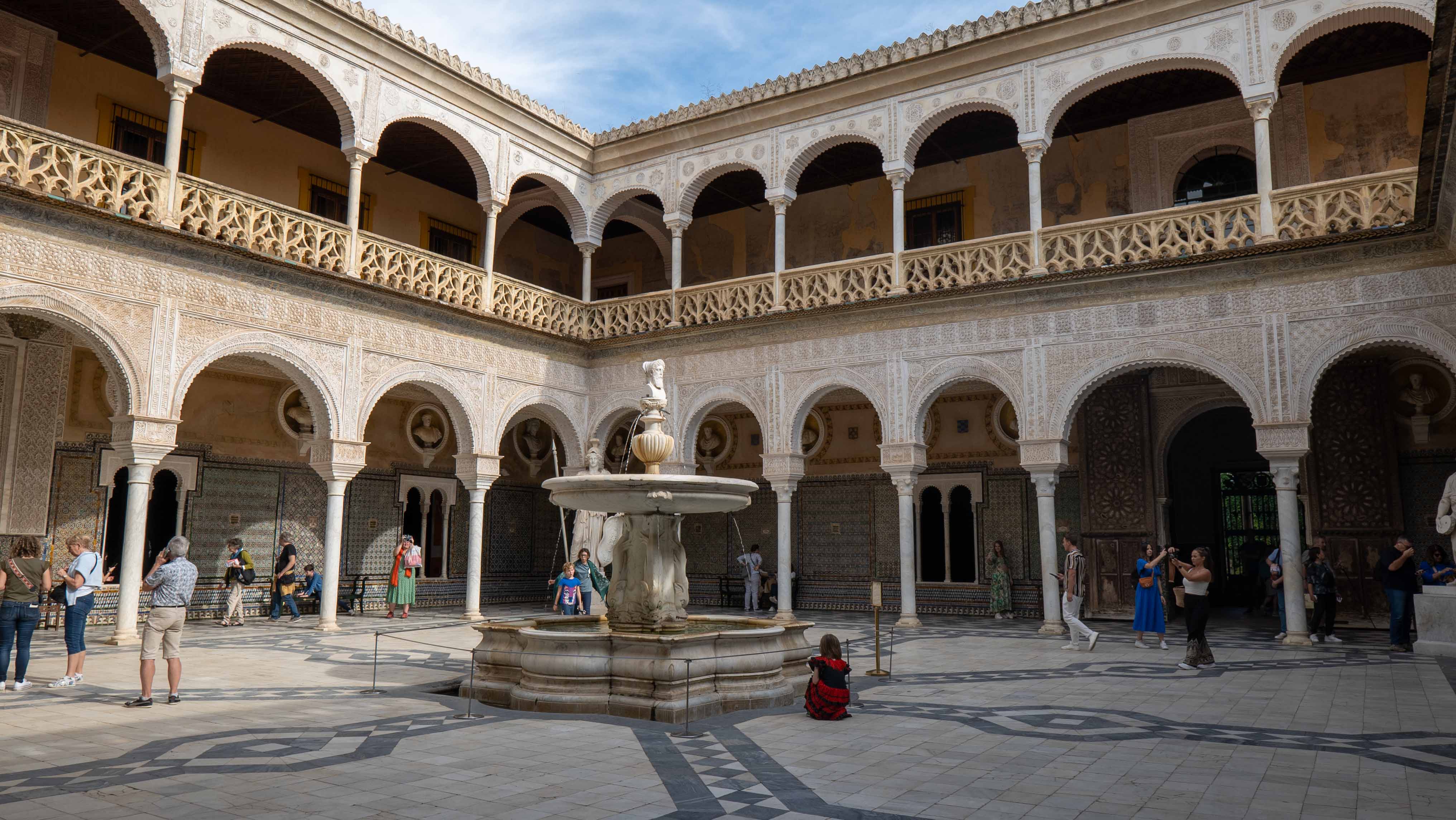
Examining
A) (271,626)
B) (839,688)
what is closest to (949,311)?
(839,688)

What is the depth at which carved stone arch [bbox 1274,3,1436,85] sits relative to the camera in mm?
10141

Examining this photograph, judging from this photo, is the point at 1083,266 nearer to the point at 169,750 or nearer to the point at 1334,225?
the point at 1334,225

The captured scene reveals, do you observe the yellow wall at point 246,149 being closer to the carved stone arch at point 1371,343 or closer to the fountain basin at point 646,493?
the fountain basin at point 646,493

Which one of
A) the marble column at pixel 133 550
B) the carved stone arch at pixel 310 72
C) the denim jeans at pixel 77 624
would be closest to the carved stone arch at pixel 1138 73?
the carved stone arch at pixel 310 72

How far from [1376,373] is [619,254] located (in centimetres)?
1258

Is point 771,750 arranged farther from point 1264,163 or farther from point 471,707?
point 1264,163

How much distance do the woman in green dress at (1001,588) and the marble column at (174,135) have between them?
37.4ft

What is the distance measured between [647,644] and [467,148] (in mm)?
9835

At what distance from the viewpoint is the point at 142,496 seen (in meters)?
10.1

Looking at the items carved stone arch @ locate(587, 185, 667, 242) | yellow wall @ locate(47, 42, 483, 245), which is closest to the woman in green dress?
carved stone arch @ locate(587, 185, 667, 242)

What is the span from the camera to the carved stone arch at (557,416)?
14531mm

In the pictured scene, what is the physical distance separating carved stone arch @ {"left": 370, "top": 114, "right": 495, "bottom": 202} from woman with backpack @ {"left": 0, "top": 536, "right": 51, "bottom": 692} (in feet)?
25.8

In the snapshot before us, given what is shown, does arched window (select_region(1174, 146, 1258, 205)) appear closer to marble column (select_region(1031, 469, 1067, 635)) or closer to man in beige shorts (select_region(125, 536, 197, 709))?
marble column (select_region(1031, 469, 1067, 635))

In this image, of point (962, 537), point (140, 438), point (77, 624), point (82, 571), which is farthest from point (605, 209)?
point (77, 624)
